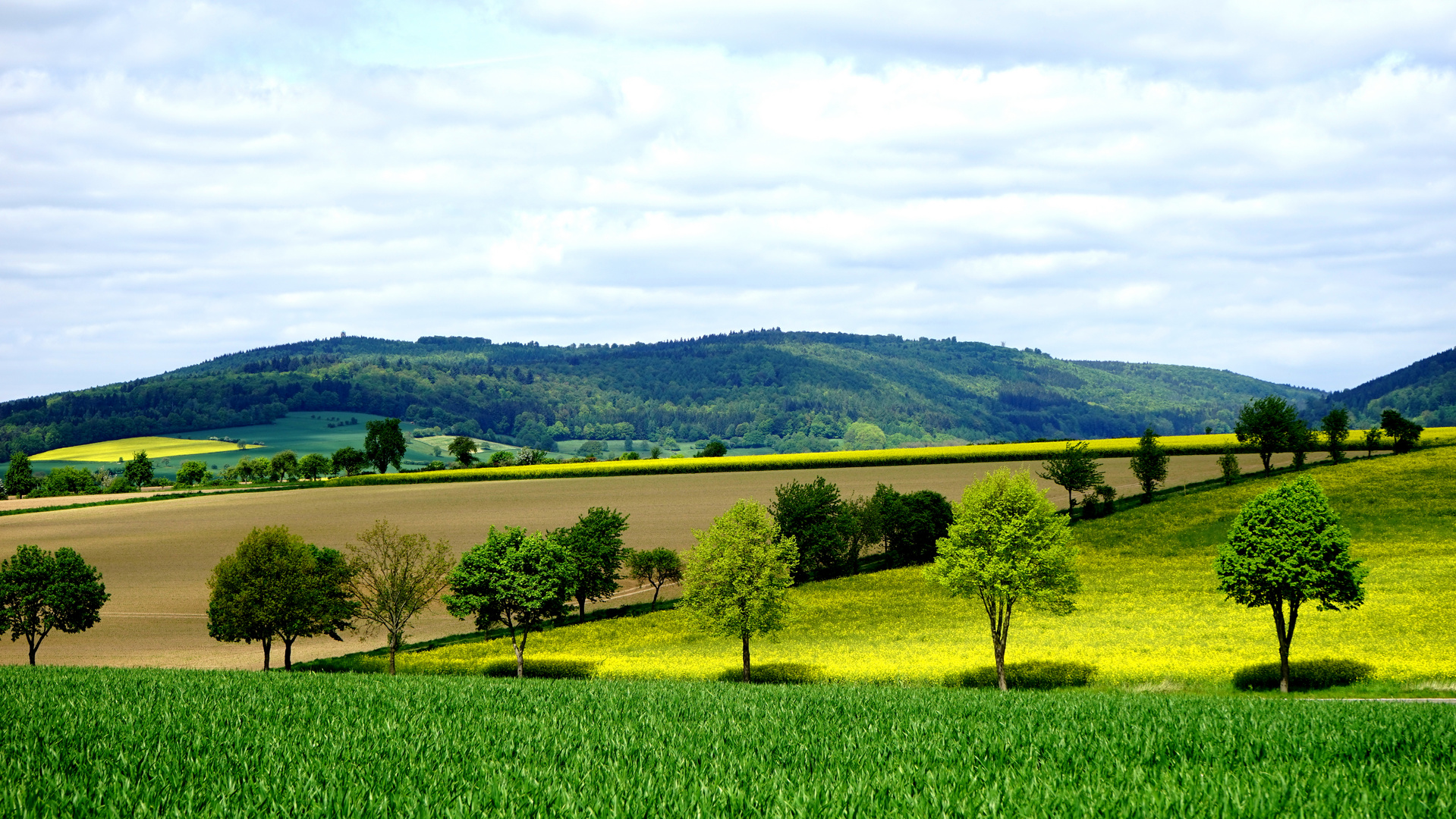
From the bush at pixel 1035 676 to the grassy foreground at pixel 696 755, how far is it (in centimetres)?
1914

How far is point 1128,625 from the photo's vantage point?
57.4m

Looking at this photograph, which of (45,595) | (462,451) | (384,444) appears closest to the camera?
(45,595)

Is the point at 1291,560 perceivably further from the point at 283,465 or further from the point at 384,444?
the point at 283,465

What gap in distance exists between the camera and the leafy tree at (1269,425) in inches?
3947

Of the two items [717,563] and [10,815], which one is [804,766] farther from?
[717,563]

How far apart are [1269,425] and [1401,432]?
595 inches

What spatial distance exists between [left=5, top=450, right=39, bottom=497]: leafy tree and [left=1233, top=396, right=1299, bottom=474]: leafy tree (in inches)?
8273

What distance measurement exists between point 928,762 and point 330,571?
52.8 metres

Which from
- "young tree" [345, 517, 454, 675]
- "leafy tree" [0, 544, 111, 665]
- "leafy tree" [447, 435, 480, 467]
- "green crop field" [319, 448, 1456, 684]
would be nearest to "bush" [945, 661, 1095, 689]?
"green crop field" [319, 448, 1456, 684]

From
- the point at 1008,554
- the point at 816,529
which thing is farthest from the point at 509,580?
the point at 816,529

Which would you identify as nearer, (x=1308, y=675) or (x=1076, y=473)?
(x=1308, y=675)

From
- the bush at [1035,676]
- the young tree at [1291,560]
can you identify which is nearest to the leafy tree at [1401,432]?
the young tree at [1291,560]

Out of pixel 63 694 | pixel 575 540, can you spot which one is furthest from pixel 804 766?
pixel 575 540

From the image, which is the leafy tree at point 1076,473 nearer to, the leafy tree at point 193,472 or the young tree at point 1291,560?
the young tree at point 1291,560
